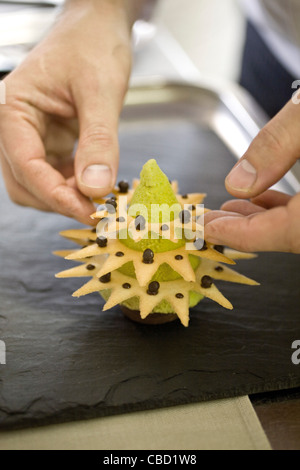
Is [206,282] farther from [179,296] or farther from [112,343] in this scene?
[112,343]

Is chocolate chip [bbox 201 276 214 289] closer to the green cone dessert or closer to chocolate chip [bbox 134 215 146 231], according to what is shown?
the green cone dessert

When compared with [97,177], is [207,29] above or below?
above

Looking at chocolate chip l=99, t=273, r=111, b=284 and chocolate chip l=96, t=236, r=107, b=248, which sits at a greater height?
chocolate chip l=96, t=236, r=107, b=248

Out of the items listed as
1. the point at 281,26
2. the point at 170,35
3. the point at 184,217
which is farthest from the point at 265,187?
the point at 170,35

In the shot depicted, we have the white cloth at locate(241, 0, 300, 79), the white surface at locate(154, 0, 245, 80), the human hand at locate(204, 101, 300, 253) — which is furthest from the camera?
the white surface at locate(154, 0, 245, 80)

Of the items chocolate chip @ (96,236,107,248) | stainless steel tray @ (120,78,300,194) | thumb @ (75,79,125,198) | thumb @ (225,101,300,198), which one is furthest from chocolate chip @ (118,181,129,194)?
stainless steel tray @ (120,78,300,194)

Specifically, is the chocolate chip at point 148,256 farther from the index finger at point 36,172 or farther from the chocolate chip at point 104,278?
the index finger at point 36,172
